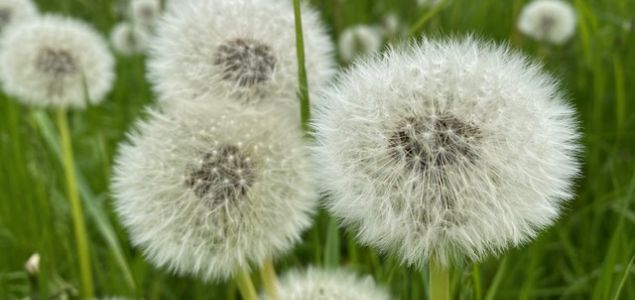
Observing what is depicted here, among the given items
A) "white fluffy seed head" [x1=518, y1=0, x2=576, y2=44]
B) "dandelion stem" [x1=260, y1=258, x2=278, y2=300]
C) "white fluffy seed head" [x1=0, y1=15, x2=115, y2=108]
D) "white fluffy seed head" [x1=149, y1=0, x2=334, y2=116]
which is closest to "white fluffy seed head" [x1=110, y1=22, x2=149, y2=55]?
"white fluffy seed head" [x1=0, y1=15, x2=115, y2=108]

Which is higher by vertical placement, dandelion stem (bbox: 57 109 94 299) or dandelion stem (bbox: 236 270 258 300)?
dandelion stem (bbox: 236 270 258 300)

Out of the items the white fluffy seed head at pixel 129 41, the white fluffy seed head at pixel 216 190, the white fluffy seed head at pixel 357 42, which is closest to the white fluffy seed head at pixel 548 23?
the white fluffy seed head at pixel 357 42

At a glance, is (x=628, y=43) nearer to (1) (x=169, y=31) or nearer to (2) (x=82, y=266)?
(1) (x=169, y=31)

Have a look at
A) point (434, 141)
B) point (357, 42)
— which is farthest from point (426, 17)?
point (357, 42)

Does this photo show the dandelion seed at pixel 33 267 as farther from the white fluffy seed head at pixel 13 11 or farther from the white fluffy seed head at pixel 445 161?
the white fluffy seed head at pixel 13 11

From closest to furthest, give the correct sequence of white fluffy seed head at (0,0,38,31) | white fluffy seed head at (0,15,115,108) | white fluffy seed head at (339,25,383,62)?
white fluffy seed head at (0,15,115,108) → white fluffy seed head at (339,25,383,62) → white fluffy seed head at (0,0,38,31)

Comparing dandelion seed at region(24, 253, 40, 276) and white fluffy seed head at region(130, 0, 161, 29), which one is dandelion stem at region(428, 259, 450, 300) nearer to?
dandelion seed at region(24, 253, 40, 276)
